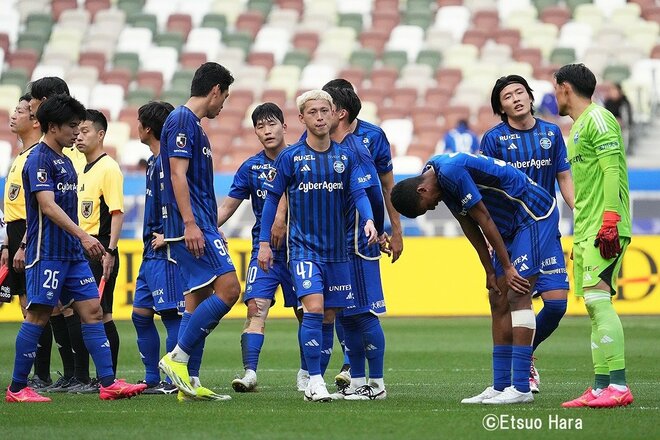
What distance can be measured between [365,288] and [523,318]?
1.39 metres

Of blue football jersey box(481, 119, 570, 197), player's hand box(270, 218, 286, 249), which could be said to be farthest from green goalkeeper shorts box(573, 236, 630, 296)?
player's hand box(270, 218, 286, 249)

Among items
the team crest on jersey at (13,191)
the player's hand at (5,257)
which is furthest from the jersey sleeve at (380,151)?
the player's hand at (5,257)

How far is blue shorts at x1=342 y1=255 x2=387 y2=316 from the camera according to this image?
9.21m

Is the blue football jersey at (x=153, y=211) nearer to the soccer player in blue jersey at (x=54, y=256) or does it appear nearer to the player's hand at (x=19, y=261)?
the soccer player in blue jersey at (x=54, y=256)

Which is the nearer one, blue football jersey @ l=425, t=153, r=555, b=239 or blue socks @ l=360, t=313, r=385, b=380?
blue football jersey @ l=425, t=153, r=555, b=239

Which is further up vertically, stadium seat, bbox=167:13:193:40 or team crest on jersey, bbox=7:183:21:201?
stadium seat, bbox=167:13:193:40

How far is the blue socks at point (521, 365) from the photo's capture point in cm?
843

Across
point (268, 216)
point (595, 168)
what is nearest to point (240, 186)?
point (268, 216)

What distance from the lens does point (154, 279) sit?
972 centimetres

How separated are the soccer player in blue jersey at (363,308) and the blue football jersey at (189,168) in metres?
1.09

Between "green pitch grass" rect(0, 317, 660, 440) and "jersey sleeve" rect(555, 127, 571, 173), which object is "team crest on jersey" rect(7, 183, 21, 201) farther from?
"jersey sleeve" rect(555, 127, 571, 173)

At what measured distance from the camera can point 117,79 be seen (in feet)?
91.6

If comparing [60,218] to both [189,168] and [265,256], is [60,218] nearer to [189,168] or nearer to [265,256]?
[189,168]

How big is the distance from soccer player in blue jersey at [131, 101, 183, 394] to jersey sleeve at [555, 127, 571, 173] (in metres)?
3.16
